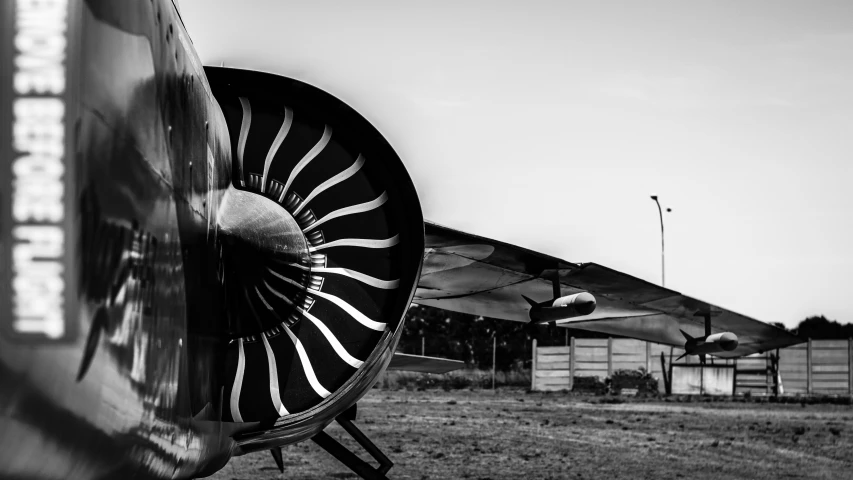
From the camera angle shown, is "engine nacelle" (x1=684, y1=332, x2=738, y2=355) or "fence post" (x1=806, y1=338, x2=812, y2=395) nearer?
"engine nacelle" (x1=684, y1=332, x2=738, y2=355)

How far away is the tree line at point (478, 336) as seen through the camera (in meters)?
49.2

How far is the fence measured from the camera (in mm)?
37656

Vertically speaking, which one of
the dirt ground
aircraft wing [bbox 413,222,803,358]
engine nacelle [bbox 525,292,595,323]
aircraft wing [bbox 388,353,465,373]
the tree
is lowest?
the dirt ground

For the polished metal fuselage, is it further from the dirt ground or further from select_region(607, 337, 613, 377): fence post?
select_region(607, 337, 613, 377): fence post

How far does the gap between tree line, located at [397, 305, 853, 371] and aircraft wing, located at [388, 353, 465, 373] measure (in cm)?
3359

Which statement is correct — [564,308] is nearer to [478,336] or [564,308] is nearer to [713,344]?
[713,344]

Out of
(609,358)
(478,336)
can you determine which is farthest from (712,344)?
(478,336)

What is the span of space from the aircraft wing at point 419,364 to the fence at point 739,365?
2771 cm

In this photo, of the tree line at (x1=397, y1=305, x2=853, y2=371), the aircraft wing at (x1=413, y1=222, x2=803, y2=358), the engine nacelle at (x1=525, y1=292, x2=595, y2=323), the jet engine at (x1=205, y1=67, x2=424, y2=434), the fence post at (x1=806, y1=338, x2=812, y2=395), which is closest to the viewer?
the jet engine at (x1=205, y1=67, x2=424, y2=434)

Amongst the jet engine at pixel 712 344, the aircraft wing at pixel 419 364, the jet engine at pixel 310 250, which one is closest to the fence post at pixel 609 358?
the aircraft wing at pixel 419 364

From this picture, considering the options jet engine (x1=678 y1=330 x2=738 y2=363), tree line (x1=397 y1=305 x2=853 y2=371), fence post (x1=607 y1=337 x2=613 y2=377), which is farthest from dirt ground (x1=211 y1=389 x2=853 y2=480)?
tree line (x1=397 y1=305 x2=853 y2=371)

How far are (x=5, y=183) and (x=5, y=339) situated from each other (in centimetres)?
23

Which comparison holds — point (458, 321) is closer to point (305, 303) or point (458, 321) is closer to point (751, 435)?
point (751, 435)

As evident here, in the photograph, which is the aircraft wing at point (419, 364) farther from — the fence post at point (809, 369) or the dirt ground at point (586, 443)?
the fence post at point (809, 369)
